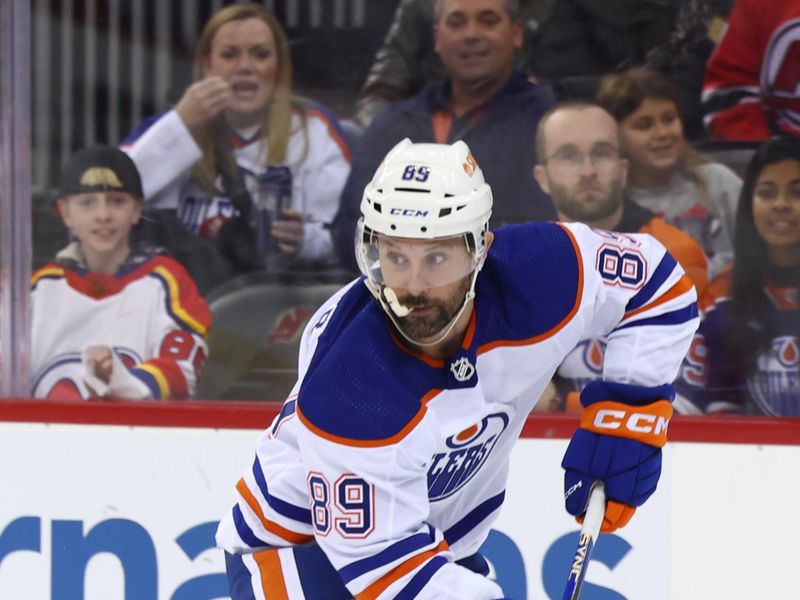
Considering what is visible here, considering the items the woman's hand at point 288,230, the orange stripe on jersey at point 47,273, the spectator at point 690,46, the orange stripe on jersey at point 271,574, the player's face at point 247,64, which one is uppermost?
the spectator at point 690,46

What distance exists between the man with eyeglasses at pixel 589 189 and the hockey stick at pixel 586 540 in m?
0.79

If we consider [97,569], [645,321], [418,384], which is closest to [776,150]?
[645,321]

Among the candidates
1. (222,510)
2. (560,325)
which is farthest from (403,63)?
(560,325)

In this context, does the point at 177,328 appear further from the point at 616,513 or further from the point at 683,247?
the point at 616,513

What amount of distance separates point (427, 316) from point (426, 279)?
52 millimetres

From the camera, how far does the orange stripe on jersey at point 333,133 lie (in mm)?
3236

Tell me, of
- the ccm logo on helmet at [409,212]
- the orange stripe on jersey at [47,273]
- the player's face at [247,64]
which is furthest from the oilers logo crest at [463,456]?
the orange stripe on jersey at [47,273]

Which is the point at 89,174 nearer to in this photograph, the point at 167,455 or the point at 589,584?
the point at 167,455

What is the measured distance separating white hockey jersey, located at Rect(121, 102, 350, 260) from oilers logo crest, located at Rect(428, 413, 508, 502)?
112 centimetres

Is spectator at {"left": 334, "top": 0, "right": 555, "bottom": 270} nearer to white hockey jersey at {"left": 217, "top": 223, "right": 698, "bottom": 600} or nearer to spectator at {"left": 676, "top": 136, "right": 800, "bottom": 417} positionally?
spectator at {"left": 676, "top": 136, "right": 800, "bottom": 417}

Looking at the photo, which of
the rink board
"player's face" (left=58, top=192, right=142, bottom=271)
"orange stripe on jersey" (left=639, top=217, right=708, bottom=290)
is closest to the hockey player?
the rink board

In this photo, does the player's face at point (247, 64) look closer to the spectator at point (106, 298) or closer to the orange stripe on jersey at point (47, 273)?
the spectator at point (106, 298)

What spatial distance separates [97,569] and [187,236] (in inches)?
30.2

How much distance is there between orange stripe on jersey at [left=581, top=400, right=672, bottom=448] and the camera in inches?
90.4
